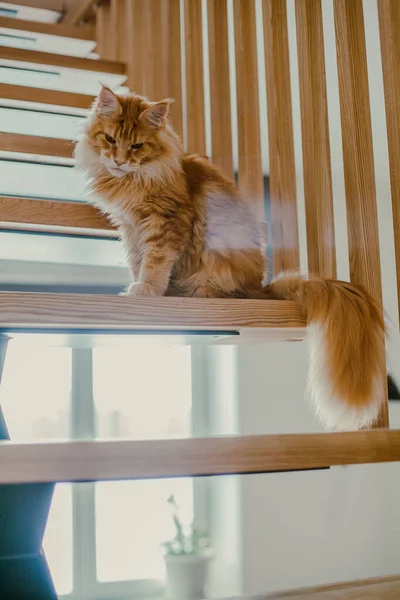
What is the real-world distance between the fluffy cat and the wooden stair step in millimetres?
69

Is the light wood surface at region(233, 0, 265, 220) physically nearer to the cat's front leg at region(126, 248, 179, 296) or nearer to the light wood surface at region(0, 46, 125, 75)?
the cat's front leg at region(126, 248, 179, 296)

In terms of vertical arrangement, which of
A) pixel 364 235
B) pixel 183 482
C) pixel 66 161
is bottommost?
pixel 183 482

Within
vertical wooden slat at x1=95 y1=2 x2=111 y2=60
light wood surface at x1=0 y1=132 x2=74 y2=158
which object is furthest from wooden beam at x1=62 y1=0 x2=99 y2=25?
light wood surface at x1=0 y1=132 x2=74 y2=158

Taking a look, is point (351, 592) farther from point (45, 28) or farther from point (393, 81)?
point (45, 28)

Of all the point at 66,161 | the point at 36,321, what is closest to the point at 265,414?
the point at 66,161

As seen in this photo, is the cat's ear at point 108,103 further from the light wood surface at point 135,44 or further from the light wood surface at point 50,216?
the light wood surface at point 135,44

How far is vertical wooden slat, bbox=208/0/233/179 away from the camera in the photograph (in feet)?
6.05

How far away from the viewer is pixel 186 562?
3922 mm

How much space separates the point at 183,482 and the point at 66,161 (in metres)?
2.90

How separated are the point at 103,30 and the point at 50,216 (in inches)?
62.1

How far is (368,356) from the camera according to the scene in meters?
1.24

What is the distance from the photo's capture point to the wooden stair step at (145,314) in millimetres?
1094

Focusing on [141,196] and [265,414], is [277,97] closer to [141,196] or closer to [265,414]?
[141,196]

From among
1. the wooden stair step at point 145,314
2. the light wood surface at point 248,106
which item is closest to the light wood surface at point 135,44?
the light wood surface at point 248,106
